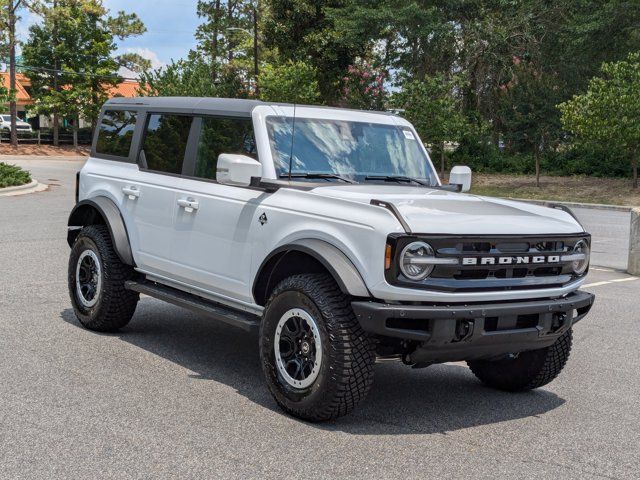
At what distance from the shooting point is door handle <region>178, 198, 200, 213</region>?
21.5 ft

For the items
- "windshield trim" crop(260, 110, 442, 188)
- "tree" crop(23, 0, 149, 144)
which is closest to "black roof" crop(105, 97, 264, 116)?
"windshield trim" crop(260, 110, 442, 188)

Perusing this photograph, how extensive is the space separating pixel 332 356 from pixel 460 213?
3.64 feet

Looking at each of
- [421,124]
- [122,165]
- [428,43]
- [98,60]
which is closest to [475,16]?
[428,43]

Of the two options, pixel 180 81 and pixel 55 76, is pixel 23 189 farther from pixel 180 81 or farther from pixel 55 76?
pixel 55 76

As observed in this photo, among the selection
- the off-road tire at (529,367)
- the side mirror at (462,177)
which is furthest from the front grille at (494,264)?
the side mirror at (462,177)

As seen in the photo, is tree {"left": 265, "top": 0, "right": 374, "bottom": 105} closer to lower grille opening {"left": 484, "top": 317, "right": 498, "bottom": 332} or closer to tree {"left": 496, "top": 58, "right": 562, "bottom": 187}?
tree {"left": 496, "top": 58, "right": 562, "bottom": 187}

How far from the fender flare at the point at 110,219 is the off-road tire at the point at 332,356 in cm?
231

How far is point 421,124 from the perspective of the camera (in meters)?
41.1

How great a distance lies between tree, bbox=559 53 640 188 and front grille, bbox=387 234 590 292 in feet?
102

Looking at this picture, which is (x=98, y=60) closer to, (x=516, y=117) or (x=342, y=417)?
(x=516, y=117)

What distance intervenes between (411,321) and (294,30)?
5078 cm

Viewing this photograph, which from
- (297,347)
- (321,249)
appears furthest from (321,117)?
(297,347)

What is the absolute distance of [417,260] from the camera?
16.4 feet

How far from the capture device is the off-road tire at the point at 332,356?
5133mm
